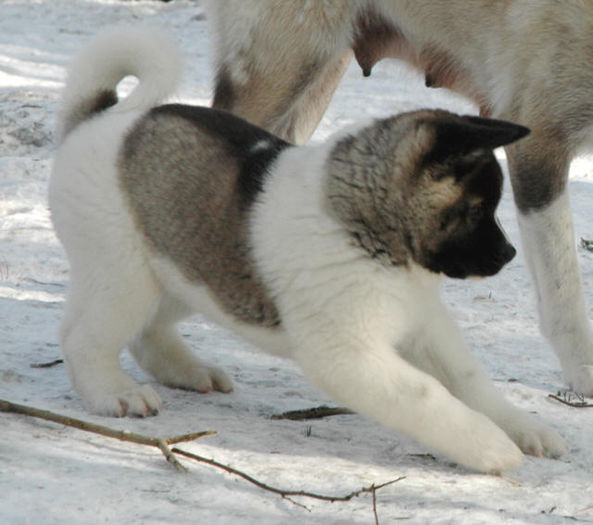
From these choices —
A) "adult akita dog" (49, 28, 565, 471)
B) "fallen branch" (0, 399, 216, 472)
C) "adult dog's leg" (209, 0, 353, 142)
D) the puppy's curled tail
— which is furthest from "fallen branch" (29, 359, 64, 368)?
"adult dog's leg" (209, 0, 353, 142)

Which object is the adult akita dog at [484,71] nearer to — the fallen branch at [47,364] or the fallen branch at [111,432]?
the fallen branch at [47,364]

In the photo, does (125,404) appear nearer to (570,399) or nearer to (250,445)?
(250,445)

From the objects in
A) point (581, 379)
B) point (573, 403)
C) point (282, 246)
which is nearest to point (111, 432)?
point (282, 246)

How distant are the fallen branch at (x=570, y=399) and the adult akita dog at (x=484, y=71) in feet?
0.37

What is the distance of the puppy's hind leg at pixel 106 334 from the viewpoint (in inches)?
110

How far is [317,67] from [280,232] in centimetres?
170

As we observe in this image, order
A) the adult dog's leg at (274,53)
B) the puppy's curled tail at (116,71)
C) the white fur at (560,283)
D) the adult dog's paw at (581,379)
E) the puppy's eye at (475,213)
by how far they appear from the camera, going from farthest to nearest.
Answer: the adult dog's leg at (274,53) < the white fur at (560,283) < the adult dog's paw at (581,379) < the puppy's curled tail at (116,71) < the puppy's eye at (475,213)

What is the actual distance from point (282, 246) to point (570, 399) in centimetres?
119

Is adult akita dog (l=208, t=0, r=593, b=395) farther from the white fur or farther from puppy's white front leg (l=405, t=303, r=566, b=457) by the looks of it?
puppy's white front leg (l=405, t=303, r=566, b=457)

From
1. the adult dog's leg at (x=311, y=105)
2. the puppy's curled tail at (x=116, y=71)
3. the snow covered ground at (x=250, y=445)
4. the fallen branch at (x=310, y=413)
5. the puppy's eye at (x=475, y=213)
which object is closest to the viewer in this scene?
the snow covered ground at (x=250, y=445)

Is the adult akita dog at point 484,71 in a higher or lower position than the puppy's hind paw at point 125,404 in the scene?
higher

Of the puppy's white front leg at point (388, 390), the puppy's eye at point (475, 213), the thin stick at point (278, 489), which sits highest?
the puppy's eye at point (475, 213)

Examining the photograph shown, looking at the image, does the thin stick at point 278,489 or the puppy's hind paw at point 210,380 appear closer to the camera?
the thin stick at point 278,489

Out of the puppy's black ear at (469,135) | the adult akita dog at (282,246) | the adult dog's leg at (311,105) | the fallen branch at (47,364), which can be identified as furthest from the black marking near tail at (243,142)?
the adult dog's leg at (311,105)
